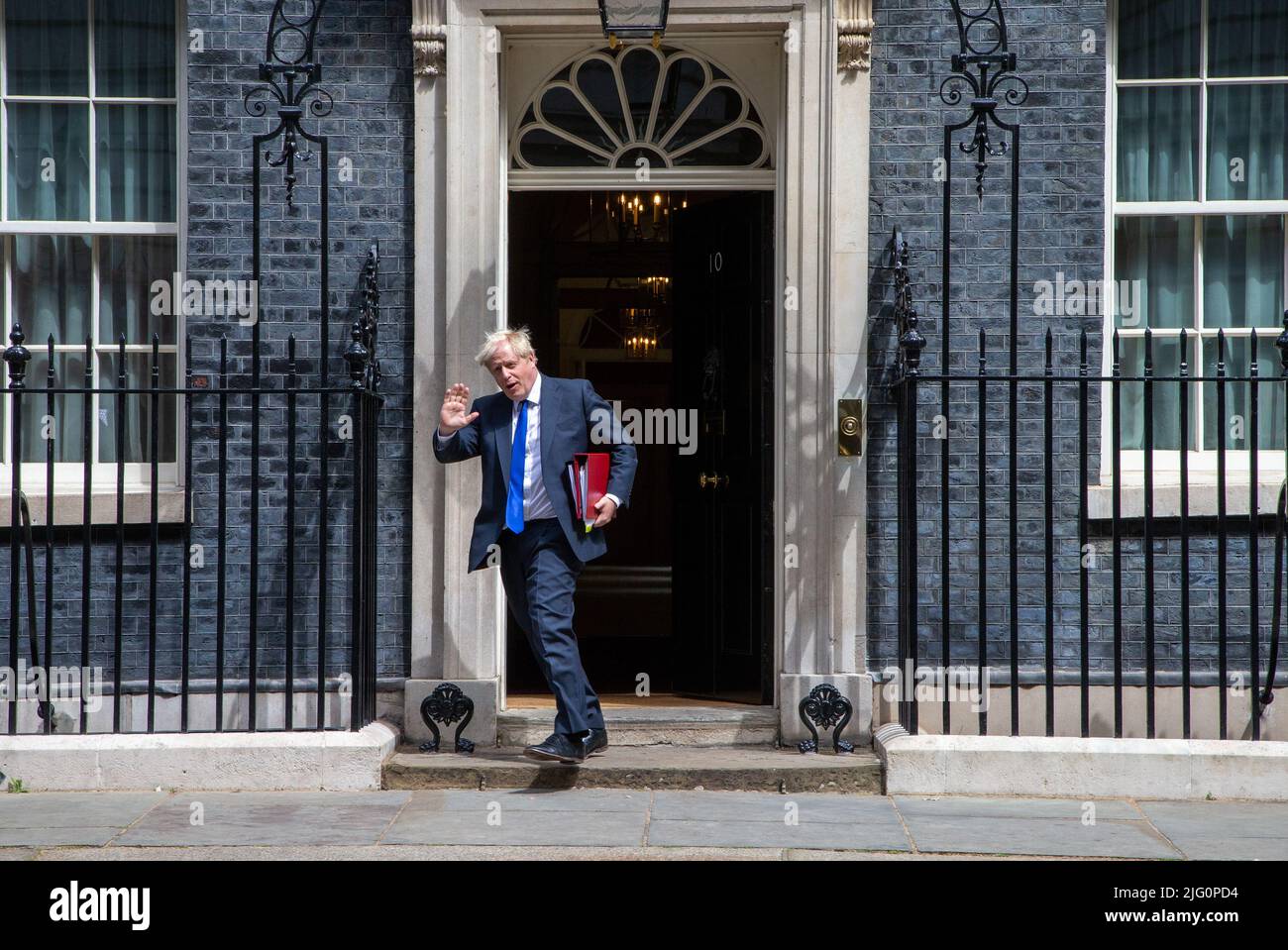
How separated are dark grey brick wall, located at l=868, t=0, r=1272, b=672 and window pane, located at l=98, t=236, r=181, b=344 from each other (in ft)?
11.5

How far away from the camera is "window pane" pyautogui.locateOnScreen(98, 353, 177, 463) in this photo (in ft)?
24.0

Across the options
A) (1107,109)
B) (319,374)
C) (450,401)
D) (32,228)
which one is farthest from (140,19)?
(1107,109)

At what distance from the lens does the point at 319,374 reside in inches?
277

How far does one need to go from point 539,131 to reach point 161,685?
3.25 meters

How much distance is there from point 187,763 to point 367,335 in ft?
6.71

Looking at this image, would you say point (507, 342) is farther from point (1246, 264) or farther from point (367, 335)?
Result: point (1246, 264)

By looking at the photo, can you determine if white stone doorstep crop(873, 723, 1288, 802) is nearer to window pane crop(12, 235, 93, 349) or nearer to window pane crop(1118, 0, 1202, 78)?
window pane crop(1118, 0, 1202, 78)

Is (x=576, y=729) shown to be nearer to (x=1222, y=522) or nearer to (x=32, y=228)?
(x=1222, y=522)

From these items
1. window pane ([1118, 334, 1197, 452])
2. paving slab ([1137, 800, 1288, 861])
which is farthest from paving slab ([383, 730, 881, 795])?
window pane ([1118, 334, 1197, 452])

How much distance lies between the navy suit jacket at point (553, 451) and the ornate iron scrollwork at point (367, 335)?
20.4 inches

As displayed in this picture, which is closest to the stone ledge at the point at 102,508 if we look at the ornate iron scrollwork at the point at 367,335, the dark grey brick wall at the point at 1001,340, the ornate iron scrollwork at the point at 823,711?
the ornate iron scrollwork at the point at 367,335

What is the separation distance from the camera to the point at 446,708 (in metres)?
6.87

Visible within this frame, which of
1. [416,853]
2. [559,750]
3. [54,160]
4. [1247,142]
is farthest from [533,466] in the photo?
[1247,142]

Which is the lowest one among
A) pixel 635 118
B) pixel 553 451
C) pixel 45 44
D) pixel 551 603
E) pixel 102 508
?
pixel 551 603
